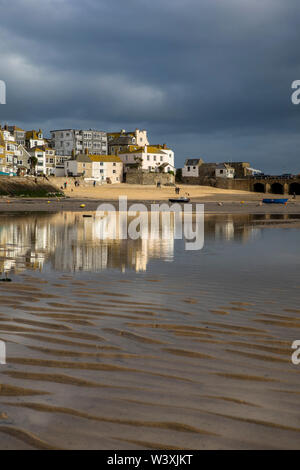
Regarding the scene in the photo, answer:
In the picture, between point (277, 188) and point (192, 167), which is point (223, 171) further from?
point (277, 188)

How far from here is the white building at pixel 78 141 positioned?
131500mm

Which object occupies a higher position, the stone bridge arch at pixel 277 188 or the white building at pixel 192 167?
the white building at pixel 192 167

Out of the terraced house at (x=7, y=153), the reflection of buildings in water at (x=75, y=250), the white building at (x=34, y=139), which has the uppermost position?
the white building at (x=34, y=139)

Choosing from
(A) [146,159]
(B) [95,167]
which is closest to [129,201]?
(B) [95,167]

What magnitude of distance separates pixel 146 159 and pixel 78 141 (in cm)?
2270

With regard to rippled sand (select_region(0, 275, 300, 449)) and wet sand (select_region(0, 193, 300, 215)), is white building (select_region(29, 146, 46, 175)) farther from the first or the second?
rippled sand (select_region(0, 275, 300, 449))

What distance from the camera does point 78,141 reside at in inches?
5177

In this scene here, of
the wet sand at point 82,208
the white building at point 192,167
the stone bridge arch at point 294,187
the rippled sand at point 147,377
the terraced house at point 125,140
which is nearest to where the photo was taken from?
the rippled sand at point 147,377

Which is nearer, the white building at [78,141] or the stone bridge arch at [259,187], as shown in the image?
the white building at [78,141]

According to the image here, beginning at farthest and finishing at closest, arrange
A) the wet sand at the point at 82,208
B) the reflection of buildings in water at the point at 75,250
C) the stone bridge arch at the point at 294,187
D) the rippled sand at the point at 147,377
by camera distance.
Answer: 1. the stone bridge arch at the point at 294,187
2. the wet sand at the point at 82,208
3. the reflection of buildings in water at the point at 75,250
4. the rippled sand at the point at 147,377

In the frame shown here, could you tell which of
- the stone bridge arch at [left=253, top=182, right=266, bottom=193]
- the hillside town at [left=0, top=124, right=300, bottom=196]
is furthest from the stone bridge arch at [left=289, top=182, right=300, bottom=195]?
the stone bridge arch at [left=253, top=182, right=266, bottom=193]

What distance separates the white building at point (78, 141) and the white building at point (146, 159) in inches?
389

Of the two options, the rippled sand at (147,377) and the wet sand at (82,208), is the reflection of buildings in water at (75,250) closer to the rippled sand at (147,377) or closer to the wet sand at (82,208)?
the rippled sand at (147,377)

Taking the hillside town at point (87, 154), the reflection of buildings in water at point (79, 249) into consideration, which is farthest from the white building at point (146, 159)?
the reflection of buildings in water at point (79, 249)
